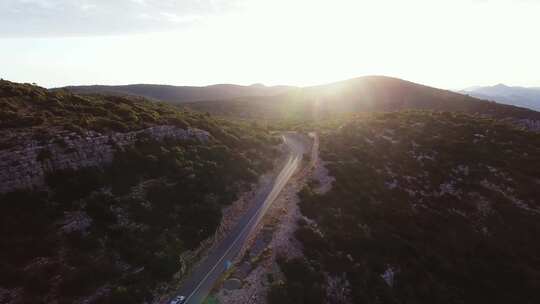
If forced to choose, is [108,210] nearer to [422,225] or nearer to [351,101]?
[422,225]

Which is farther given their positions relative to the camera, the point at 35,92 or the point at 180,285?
the point at 35,92

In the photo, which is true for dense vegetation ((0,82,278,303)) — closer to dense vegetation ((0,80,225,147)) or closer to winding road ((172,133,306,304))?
dense vegetation ((0,80,225,147))

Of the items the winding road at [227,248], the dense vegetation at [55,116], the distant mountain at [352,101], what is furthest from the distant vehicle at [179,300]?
the distant mountain at [352,101]

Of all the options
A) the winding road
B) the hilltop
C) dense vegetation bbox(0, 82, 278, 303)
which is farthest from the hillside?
dense vegetation bbox(0, 82, 278, 303)

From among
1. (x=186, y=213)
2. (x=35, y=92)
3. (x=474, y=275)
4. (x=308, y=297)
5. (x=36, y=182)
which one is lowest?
(x=474, y=275)

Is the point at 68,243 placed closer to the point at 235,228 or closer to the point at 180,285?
the point at 180,285

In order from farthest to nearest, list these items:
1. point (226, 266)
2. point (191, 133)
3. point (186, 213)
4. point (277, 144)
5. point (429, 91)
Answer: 1. point (429, 91)
2. point (277, 144)
3. point (191, 133)
4. point (186, 213)
5. point (226, 266)

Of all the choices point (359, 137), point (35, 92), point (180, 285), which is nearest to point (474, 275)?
point (180, 285)
